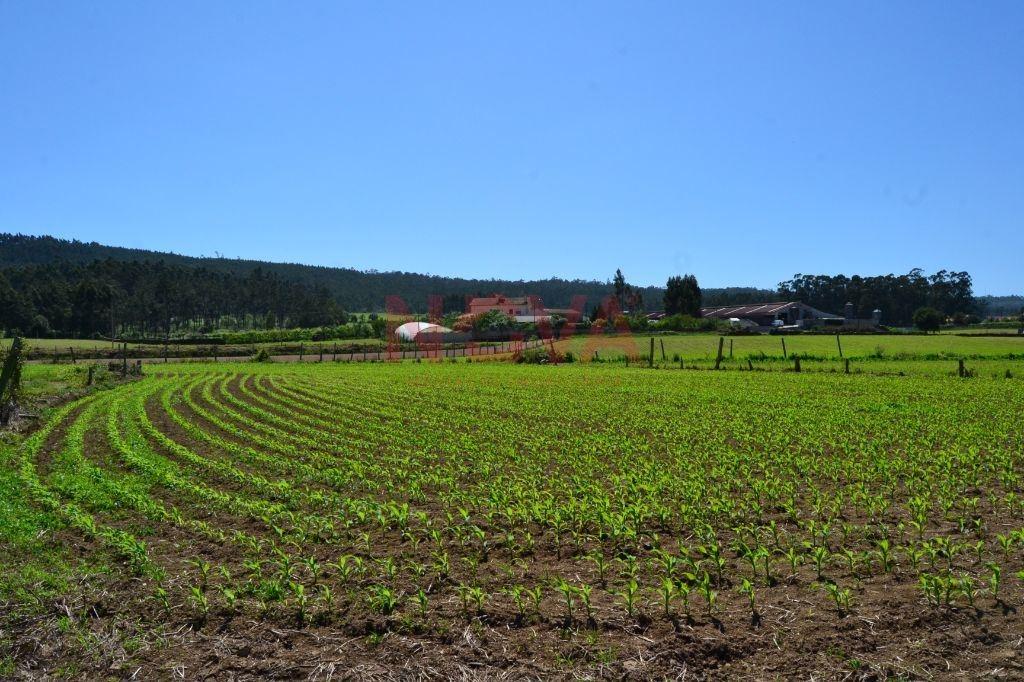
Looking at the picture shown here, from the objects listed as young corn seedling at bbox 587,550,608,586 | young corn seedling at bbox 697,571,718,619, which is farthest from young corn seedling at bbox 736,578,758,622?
young corn seedling at bbox 587,550,608,586

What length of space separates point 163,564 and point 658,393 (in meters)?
21.8

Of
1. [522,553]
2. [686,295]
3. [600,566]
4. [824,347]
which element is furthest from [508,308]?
[600,566]

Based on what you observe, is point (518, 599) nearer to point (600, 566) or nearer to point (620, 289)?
point (600, 566)

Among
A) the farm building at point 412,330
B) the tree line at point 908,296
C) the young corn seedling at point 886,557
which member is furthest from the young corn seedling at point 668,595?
the tree line at point 908,296

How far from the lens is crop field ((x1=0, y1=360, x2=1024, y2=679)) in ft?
20.1

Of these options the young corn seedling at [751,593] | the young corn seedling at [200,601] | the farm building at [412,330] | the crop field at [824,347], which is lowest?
the young corn seedling at [200,601]

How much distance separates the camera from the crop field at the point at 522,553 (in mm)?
6125

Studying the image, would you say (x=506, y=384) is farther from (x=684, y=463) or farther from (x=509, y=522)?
(x=509, y=522)

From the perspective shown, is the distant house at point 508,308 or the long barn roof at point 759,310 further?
the long barn roof at point 759,310

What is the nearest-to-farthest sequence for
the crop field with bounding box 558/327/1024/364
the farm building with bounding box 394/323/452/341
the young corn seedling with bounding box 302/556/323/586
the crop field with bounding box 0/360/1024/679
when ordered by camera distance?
the crop field with bounding box 0/360/1024/679, the young corn seedling with bounding box 302/556/323/586, the crop field with bounding box 558/327/1024/364, the farm building with bounding box 394/323/452/341

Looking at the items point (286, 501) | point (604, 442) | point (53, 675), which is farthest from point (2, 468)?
point (604, 442)

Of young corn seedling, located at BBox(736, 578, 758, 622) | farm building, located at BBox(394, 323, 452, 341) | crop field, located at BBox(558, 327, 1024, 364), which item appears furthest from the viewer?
farm building, located at BBox(394, 323, 452, 341)

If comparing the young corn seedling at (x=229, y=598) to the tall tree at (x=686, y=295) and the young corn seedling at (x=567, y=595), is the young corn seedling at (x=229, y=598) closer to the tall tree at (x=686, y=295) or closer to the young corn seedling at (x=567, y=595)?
the young corn seedling at (x=567, y=595)

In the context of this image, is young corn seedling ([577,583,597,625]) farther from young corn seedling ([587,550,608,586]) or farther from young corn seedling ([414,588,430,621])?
young corn seedling ([414,588,430,621])
